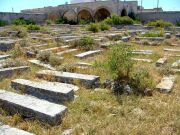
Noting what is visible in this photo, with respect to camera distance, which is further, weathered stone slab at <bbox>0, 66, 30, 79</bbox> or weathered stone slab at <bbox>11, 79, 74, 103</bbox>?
weathered stone slab at <bbox>0, 66, 30, 79</bbox>

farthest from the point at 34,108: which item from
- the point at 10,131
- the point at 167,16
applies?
the point at 167,16

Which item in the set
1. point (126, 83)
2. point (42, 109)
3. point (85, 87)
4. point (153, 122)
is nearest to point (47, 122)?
point (42, 109)

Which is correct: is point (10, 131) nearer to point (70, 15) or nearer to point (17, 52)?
point (17, 52)

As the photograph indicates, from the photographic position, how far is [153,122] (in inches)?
141

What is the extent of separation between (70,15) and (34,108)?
1452 inches

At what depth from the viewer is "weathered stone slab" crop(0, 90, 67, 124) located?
11.5ft

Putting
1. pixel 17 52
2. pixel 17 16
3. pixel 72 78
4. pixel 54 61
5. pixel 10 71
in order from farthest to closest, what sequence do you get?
pixel 17 16
pixel 17 52
pixel 54 61
pixel 10 71
pixel 72 78

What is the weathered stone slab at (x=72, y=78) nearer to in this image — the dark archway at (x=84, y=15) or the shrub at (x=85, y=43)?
the shrub at (x=85, y=43)

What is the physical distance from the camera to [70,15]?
39594 mm

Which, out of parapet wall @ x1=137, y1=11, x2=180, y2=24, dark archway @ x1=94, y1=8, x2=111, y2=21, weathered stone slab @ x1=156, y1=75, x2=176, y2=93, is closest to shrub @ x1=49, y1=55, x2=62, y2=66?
weathered stone slab @ x1=156, y1=75, x2=176, y2=93

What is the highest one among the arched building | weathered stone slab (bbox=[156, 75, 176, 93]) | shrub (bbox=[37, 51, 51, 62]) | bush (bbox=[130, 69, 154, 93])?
the arched building

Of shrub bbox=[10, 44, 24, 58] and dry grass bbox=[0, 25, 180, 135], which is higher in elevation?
shrub bbox=[10, 44, 24, 58]

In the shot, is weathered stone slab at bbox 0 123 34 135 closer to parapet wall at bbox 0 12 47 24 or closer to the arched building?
parapet wall at bbox 0 12 47 24

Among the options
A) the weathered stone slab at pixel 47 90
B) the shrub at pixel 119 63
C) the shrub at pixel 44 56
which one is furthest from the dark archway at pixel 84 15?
the weathered stone slab at pixel 47 90
